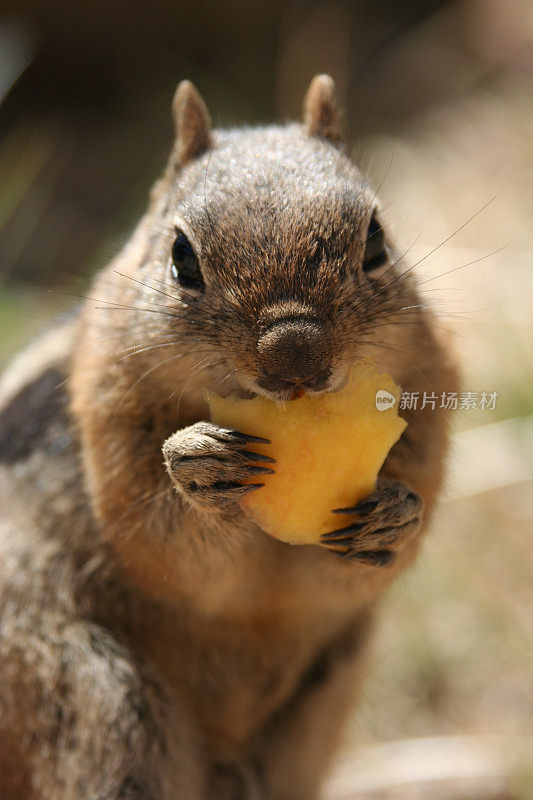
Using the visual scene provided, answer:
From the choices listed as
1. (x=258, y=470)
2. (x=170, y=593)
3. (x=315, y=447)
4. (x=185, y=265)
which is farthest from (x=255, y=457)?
(x=170, y=593)

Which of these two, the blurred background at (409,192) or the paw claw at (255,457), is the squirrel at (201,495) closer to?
the paw claw at (255,457)

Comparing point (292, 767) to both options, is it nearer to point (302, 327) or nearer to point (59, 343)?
point (59, 343)

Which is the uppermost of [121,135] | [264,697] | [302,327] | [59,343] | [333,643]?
[121,135]

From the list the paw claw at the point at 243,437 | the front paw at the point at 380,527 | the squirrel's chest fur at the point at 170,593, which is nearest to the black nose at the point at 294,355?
the paw claw at the point at 243,437

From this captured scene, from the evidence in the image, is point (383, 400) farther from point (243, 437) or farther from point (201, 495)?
point (201, 495)

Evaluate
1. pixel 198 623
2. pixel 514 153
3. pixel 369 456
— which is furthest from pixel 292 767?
pixel 514 153
